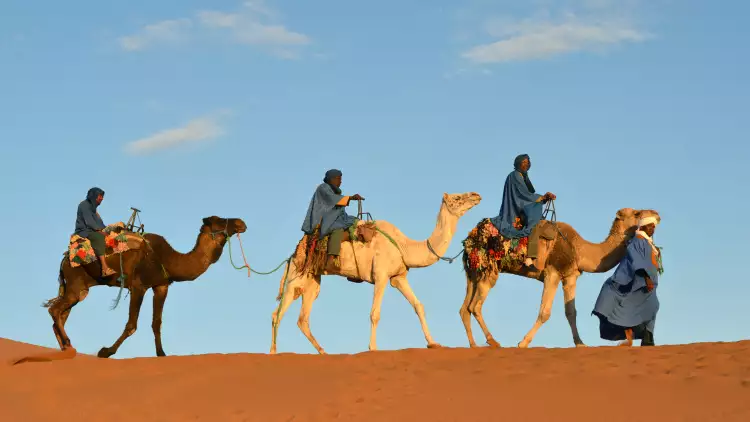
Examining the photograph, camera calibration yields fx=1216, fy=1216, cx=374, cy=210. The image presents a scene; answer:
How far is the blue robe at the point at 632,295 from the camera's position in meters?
17.8

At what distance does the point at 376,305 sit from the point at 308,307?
49.5 inches

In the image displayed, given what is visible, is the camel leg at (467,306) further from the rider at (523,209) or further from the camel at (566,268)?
the rider at (523,209)

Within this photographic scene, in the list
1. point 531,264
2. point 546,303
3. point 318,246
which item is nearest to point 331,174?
point 318,246

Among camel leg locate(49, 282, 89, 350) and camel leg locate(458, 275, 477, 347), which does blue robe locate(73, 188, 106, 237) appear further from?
camel leg locate(458, 275, 477, 347)

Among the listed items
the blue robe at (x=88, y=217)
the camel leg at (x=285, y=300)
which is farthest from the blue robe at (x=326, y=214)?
the blue robe at (x=88, y=217)

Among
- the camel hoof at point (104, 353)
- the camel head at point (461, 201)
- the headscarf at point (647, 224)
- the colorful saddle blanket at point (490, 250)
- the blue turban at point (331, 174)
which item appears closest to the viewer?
the headscarf at point (647, 224)

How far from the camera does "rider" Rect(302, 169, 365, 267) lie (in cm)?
1872

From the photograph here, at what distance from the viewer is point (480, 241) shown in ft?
61.1

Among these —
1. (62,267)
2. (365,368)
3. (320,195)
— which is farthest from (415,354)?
(62,267)

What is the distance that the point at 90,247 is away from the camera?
19875mm

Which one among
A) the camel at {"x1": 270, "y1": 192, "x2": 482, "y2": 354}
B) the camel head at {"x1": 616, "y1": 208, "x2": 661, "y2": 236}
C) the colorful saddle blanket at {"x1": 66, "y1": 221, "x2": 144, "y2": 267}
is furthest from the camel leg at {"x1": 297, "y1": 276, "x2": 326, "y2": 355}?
the camel head at {"x1": 616, "y1": 208, "x2": 661, "y2": 236}

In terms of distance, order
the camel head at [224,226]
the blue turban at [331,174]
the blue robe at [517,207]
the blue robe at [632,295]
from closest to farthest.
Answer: the blue robe at [632,295], the blue robe at [517,207], the blue turban at [331,174], the camel head at [224,226]

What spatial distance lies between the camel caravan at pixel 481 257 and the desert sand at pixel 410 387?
1544 mm

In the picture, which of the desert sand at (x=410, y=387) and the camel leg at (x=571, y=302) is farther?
the camel leg at (x=571, y=302)
